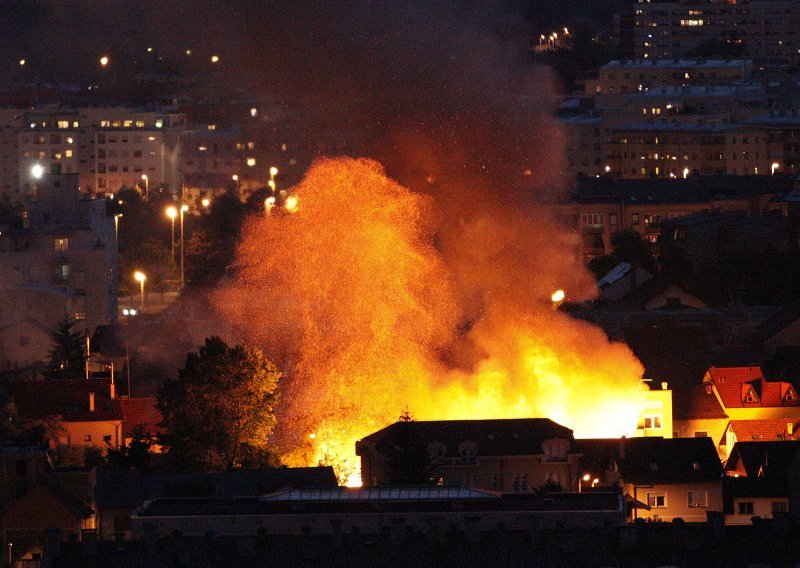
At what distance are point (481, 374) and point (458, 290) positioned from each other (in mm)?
8078

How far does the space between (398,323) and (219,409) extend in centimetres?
756

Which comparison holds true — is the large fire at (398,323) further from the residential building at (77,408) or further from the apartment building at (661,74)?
the apartment building at (661,74)

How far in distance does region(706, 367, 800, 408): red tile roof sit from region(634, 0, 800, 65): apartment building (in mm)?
96720

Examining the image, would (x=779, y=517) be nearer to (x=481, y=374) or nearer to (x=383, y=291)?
(x=481, y=374)

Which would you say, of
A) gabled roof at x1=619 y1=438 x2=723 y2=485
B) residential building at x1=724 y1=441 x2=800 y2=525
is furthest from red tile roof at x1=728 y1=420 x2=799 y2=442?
gabled roof at x1=619 y1=438 x2=723 y2=485

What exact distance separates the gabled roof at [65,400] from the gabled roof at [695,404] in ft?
28.7

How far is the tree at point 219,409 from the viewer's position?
42.6 meters

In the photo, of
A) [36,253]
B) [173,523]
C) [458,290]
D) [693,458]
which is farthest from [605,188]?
[173,523]

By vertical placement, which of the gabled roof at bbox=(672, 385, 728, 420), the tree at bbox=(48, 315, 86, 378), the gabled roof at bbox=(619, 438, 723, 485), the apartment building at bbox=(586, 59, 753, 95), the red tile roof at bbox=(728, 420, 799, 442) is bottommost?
the gabled roof at bbox=(619, 438, 723, 485)

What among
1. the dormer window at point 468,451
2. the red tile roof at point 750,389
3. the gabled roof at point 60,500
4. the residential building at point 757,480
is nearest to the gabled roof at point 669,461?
the residential building at point 757,480

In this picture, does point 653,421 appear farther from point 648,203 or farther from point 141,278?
point 648,203

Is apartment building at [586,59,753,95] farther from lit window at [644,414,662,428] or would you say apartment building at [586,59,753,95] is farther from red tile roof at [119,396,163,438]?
lit window at [644,414,662,428]

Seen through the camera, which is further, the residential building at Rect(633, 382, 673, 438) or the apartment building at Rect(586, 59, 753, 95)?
the apartment building at Rect(586, 59, 753, 95)

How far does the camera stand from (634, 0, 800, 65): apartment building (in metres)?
144
